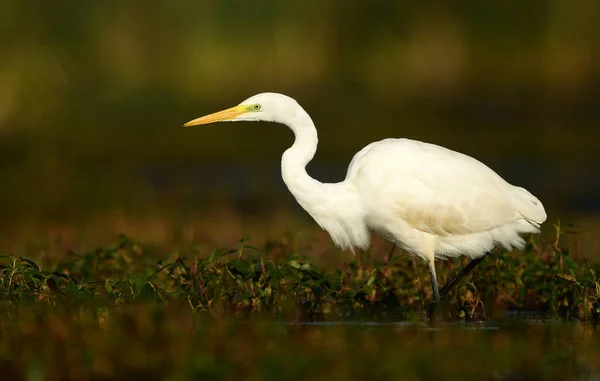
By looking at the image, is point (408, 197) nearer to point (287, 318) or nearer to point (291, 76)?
point (287, 318)

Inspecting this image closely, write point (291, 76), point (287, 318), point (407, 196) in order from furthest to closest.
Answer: point (291, 76), point (407, 196), point (287, 318)

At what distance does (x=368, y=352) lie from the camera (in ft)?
20.6

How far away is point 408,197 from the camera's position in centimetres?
744

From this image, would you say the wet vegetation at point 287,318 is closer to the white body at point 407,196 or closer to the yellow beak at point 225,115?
the white body at point 407,196

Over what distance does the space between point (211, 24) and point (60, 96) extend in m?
2.38

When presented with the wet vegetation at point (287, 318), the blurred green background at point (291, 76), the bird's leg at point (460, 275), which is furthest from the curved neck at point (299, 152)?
the blurred green background at point (291, 76)

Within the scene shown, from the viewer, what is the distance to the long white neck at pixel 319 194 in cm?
733

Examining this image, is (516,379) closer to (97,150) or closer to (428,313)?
(428,313)

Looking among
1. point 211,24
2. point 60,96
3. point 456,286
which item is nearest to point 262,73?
point 211,24

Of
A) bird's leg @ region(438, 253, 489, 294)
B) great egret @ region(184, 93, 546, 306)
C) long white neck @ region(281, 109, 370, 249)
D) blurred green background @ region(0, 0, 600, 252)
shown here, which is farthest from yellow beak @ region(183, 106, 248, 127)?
blurred green background @ region(0, 0, 600, 252)

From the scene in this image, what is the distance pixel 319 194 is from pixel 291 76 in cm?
1229

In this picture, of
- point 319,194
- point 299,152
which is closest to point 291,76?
point 319,194

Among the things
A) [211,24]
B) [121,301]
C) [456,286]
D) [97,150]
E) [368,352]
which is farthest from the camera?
[211,24]

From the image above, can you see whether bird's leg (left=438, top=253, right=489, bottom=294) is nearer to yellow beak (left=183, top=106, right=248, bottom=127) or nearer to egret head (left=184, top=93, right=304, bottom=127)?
egret head (left=184, top=93, right=304, bottom=127)
